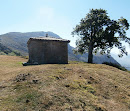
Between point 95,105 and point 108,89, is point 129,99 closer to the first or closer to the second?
point 108,89

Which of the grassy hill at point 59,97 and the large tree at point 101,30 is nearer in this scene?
the grassy hill at point 59,97

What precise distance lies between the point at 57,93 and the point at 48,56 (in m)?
12.6

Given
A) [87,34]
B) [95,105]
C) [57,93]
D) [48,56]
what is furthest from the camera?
[87,34]

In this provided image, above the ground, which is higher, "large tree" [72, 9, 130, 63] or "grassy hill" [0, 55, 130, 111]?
"large tree" [72, 9, 130, 63]

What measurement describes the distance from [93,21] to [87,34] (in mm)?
3085

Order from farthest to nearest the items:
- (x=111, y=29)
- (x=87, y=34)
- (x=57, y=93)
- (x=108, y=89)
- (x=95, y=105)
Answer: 1. (x=87, y=34)
2. (x=111, y=29)
3. (x=108, y=89)
4. (x=57, y=93)
5. (x=95, y=105)

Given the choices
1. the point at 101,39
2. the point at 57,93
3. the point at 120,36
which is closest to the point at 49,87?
the point at 57,93

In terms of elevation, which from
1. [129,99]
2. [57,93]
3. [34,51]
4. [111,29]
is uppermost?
[111,29]

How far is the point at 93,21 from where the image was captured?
24.4m

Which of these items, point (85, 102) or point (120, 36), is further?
point (120, 36)

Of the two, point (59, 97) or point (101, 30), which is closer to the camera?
point (59, 97)

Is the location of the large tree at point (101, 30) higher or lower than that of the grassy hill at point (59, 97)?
higher

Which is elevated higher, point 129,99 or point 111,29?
point 111,29

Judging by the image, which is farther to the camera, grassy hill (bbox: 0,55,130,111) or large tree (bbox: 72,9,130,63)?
large tree (bbox: 72,9,130,63)
